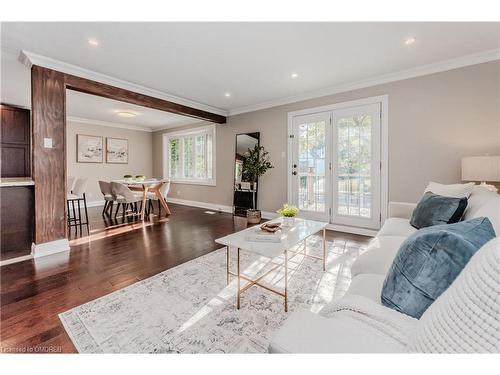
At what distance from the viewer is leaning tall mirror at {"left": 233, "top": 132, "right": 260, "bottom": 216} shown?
5074 millimetres

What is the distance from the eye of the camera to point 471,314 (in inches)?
20.8

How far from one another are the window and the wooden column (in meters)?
3.31

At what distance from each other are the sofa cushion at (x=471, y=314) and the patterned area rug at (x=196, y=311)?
105 cm

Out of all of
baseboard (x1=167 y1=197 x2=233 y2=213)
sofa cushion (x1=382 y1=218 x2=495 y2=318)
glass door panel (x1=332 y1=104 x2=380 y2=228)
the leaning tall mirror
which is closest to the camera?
sofa cushion (x1=382 y1=218 x2=495 y2=318)

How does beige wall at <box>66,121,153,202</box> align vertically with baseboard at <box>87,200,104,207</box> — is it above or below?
above

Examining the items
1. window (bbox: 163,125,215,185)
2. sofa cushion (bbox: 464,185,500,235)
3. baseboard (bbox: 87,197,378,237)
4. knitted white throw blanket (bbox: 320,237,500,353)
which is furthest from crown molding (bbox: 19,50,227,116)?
sofa cushion (bbox: 464,185,500,235)

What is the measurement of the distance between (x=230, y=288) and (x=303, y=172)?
2.87 meters

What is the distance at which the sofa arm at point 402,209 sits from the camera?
275 centimetres

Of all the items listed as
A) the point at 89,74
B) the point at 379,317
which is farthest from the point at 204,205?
the point at 379,317

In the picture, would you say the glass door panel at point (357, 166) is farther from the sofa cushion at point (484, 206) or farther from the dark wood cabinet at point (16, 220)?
the dark wood cabinet at point (16, 220)

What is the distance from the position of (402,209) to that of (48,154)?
438cm

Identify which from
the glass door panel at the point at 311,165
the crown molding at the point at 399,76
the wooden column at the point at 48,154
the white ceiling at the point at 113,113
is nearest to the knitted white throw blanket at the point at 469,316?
the crown molding at the point at 399,76

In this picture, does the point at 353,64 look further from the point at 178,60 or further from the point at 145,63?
the point at 145,63

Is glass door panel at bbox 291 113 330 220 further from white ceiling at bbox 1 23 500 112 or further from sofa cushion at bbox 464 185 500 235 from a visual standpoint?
sofa cushion at bbox 464 185 500 235
